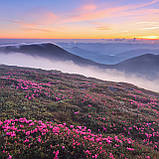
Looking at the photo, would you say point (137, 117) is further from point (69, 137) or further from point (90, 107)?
point (69, 137)

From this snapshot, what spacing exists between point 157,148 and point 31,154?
947 centimetres

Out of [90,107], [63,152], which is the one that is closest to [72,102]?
[90,107]

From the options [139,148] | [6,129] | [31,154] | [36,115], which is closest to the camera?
[31,154]

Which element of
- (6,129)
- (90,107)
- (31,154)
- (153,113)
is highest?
(6,129)

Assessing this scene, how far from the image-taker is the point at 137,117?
15.8 m

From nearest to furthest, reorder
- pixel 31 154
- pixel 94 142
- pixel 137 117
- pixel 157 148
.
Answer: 1. pixel 31 154
2. pixel 94 142
3. pixel 157 148
4. pixel 137 117

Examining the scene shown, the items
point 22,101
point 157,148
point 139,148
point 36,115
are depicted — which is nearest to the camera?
point 139,148

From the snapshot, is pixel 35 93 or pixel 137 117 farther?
pixel 35 93

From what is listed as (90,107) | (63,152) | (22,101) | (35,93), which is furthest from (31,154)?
(35,93)

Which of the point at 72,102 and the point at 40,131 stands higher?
the point at 40,131

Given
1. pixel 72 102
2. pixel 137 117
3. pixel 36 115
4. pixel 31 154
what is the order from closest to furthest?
pixel 31 154
pixel 36 115
pixel 137 117
pixel 72 102

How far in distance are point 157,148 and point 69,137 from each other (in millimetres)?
7298

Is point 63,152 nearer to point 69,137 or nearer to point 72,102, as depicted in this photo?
point 69,137

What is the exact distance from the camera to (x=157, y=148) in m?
10.9
